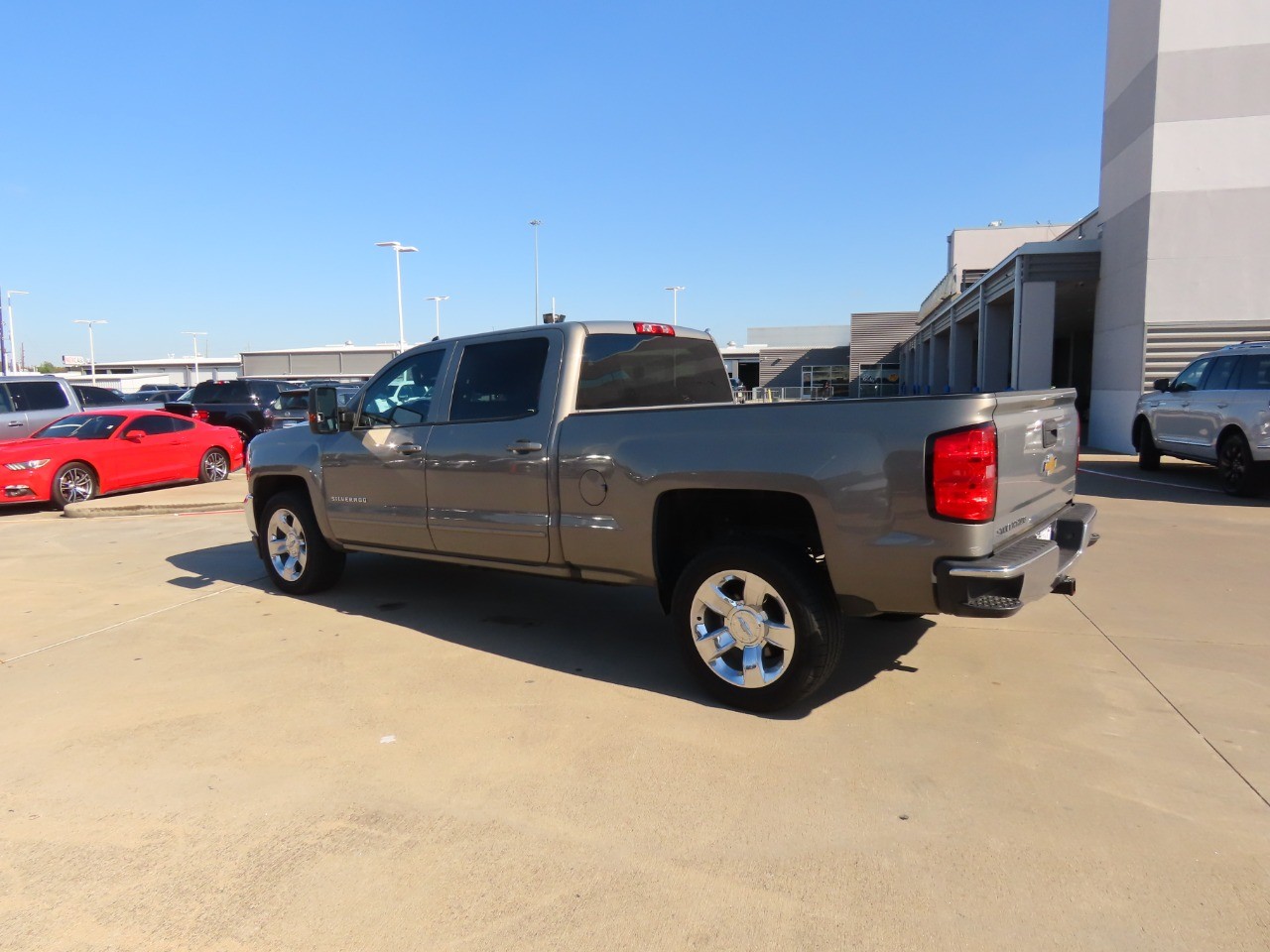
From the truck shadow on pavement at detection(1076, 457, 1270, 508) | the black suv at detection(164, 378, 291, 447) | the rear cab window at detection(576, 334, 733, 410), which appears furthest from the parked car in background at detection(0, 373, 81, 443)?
the truck shadow on pavement at detection(1076, 457, 1270, 508)

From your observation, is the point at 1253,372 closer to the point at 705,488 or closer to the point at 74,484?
the point at 705,488

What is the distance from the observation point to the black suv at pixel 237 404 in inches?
763

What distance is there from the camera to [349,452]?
580 cm

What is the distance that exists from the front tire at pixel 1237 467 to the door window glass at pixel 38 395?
18071 millimetres

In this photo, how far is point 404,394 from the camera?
224 inches

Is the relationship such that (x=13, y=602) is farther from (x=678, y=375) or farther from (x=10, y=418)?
(x=10, y=418)

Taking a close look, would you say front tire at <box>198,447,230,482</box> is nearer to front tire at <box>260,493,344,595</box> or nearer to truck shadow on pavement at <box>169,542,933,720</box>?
truck shadow on pavement at <box>169,542,933,720</box>

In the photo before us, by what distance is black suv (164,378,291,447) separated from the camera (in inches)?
763

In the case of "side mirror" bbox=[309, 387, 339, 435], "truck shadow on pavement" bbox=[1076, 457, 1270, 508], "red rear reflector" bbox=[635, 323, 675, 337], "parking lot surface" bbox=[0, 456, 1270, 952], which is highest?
"red rear reflector" bbox=[635, 323, 675, 337]

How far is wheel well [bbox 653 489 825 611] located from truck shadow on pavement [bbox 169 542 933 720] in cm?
58

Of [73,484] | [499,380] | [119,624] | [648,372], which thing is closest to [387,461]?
[499,380]

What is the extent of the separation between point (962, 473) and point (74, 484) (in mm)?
12590

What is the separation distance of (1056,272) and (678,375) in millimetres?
15647

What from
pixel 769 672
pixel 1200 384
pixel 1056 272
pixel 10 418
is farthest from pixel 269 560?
pixel 1056 272
